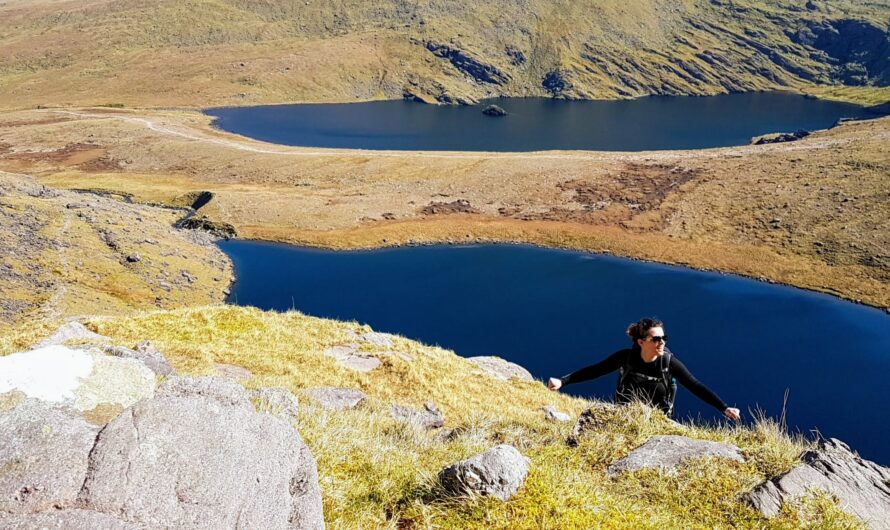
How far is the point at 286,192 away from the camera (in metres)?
76.3

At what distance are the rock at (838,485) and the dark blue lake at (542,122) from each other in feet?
326

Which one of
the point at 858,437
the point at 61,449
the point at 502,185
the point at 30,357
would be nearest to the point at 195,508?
the point at 61,449

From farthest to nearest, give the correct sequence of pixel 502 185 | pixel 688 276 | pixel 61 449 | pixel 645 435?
pixel 502 185 < pixel 688 276 < pixel 645 435 < pixel 61 449

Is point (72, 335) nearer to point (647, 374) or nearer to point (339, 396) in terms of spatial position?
point (339, 396)

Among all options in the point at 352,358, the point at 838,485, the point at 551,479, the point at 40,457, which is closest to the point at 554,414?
the point at 352,358

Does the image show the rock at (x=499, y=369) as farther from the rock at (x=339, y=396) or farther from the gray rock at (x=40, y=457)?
the gray rock at (x=40, y=457)

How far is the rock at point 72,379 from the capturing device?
18.9ft

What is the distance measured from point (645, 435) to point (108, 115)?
149485 millimetres

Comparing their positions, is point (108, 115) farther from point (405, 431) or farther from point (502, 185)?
point (405, 431)

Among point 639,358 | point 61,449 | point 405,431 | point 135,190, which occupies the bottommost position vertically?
point 135,190

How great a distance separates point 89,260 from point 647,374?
47199 millimetres

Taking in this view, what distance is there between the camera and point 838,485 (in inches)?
269

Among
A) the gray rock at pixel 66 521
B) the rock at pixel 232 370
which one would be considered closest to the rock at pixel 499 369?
the rock at pixel 232 370

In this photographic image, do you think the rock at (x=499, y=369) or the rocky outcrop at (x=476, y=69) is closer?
the rock at (x=499, y=369)
